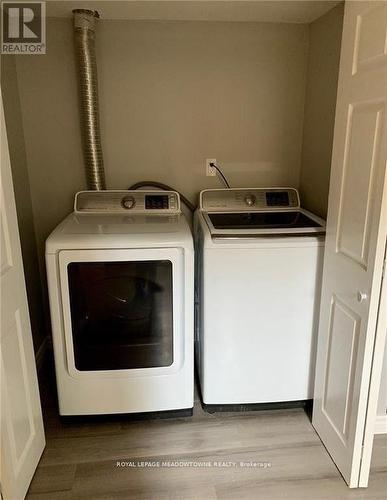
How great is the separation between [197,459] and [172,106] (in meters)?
1.87

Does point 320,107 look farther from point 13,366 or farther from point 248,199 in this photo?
point 13,366

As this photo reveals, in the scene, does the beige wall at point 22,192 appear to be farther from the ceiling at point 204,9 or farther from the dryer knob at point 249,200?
the dryer knob at point 249,200

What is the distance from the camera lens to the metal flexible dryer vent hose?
2061 mm

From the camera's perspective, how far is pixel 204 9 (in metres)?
2.02

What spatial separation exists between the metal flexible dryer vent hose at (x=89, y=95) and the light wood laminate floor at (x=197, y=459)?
132 centimetres

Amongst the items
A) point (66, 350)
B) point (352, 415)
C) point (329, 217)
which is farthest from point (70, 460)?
point (329, 217)

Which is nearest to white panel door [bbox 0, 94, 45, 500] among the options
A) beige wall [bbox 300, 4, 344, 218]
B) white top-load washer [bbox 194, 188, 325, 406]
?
white top-load washer [bbox 194, 188, 325, 406]

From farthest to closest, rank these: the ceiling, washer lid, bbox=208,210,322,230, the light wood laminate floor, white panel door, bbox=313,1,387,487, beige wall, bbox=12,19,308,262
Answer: beige wall, bbox=12,19,308,262, washer lid, bbox=208,210,322,230, the ceiling, the light wood laminate floor, white panel door, bbox=313,1,387,487

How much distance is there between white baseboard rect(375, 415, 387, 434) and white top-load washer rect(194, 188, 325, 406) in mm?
337

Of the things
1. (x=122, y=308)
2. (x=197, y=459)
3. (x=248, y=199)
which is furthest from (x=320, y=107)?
(x=197, y=459)

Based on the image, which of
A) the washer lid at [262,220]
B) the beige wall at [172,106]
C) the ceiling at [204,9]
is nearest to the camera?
the ceiling at [204,9]

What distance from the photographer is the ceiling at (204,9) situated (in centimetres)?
192
